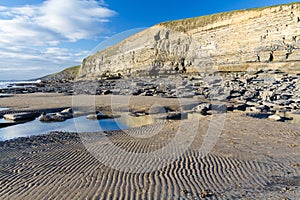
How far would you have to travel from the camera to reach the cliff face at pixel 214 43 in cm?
3634

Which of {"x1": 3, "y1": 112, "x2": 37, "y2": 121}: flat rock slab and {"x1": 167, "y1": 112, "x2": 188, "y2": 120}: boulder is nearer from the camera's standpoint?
{"x1": 167, "y1": 112, "x2": 188, "y2": 120}: boulder

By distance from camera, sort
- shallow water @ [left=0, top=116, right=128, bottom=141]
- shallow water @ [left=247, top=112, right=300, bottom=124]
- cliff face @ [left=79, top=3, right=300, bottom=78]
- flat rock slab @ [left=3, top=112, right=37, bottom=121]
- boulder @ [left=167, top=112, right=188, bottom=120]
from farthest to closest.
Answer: cliff face @ [left=79, top=3, right=300, bottom=78] → flat rock slab @ [left=3, top=112, right=37, bottom=121] → boulder @ [left=167, top=112, right=188, bottom=120] → shallow water @ [left=247, top=112, right=300, bottom=124] → shallow water @ [left=0, top=116, right=128, bottom=141]

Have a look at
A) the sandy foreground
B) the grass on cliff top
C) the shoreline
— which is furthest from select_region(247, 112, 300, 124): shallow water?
the grass on cliff top

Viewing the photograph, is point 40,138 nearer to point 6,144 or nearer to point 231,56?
point 6,144

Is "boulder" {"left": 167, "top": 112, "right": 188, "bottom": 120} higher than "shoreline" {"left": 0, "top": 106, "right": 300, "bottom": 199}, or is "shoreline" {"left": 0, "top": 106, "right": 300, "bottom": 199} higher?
"boulder" {"left": 167, "top": 112, "right": 188, "bottom": 120}

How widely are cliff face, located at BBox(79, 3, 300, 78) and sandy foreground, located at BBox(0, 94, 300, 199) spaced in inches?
1041

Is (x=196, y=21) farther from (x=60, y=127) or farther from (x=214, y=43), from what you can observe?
(x=60, y=127)

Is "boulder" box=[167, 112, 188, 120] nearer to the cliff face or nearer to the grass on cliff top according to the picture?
the cliff face

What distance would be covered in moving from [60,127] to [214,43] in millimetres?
40351

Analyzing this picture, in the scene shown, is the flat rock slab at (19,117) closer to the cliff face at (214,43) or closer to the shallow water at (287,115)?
the shallow water at (287,115)

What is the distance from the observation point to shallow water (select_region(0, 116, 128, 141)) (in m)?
13.4

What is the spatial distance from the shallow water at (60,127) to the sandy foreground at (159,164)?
1482 millimetres

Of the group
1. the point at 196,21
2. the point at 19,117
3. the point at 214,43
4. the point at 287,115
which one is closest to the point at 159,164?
the point at 287,115

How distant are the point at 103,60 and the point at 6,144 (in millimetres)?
73907
